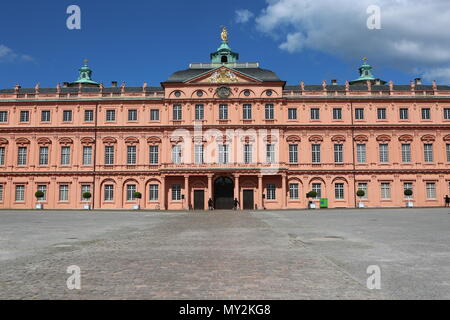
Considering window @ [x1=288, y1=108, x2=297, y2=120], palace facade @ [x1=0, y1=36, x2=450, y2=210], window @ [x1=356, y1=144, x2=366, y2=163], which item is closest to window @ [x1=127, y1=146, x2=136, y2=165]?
palace facade @ [x1=0, y1=36, x2=450, y2=210]

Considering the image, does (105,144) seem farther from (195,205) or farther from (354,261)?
(354,261)

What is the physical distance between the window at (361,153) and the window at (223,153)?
54.1ft

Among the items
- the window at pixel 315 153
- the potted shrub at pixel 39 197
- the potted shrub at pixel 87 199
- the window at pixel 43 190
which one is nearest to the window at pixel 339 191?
the window at pixel 315 153

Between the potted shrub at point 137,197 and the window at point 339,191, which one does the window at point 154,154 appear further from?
the window at point 339,191

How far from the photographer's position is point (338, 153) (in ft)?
171

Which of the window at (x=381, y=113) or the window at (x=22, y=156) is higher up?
the window at (x=381, y=113)

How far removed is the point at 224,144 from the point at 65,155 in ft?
67.3

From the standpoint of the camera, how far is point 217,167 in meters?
49.5

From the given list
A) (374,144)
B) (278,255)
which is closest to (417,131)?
(374,144)

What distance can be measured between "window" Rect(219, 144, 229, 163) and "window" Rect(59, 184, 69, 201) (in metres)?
19.8

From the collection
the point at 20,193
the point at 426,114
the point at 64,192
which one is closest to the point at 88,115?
the point at 64,192

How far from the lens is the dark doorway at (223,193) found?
50.8 meters

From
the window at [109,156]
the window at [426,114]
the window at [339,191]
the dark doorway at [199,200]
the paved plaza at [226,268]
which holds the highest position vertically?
the window at [426,114]

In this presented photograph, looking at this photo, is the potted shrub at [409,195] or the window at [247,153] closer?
the potted shrub at [409,195]
